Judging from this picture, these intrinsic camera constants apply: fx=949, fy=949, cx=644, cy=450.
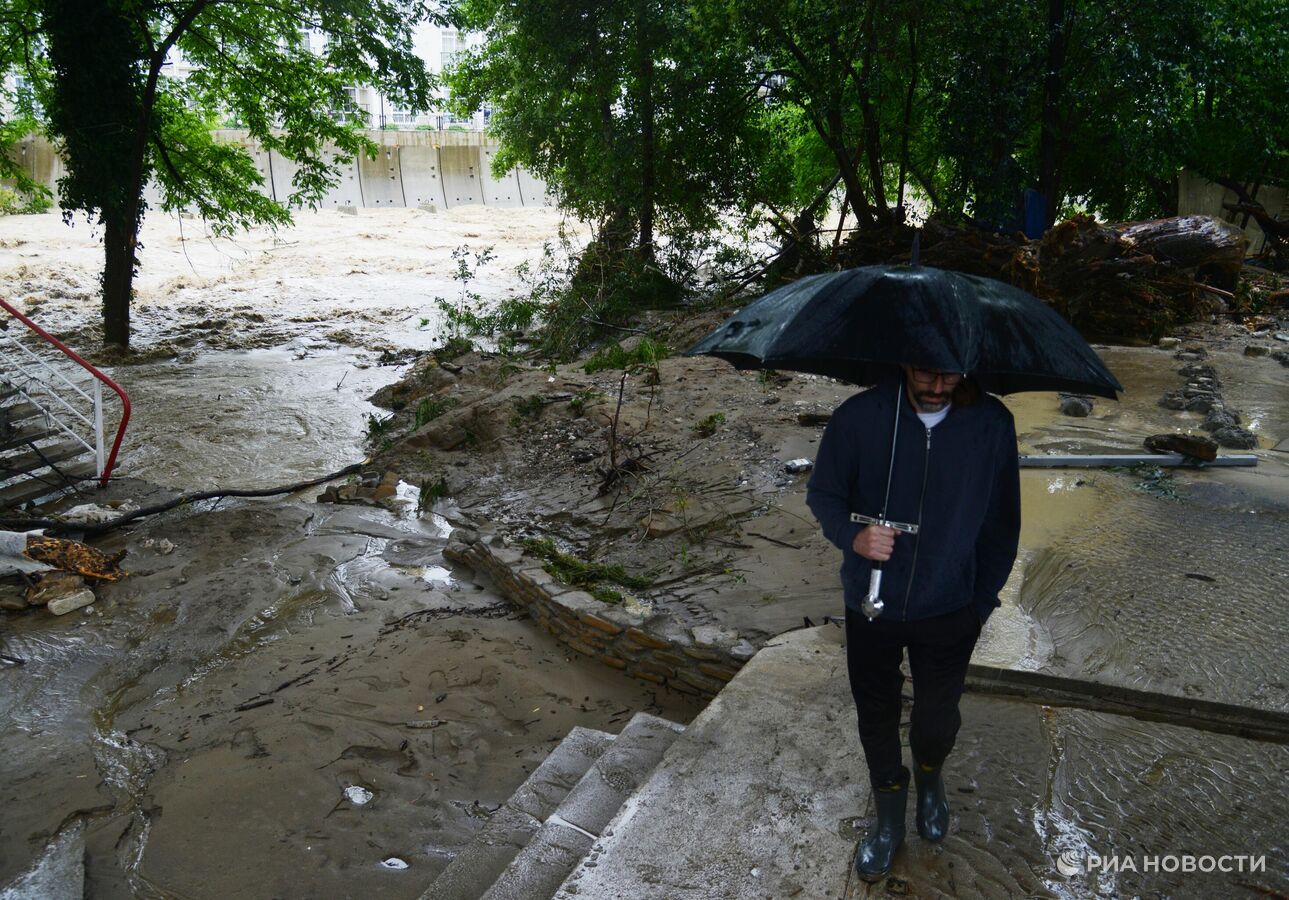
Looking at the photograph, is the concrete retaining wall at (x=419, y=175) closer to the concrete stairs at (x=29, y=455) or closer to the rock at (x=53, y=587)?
the concrete stairs at (x=29, y=455)

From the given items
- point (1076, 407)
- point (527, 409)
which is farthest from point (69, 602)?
point (1076, 407)

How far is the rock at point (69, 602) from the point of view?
260 inches

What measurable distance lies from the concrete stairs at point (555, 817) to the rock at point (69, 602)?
4.25 m

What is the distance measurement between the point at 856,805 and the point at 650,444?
5577 millimetres

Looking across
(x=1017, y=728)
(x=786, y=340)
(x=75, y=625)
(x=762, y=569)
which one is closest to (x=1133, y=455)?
(x=762, y=569)

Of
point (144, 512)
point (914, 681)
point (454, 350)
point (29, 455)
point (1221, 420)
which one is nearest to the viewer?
point (914, 681)

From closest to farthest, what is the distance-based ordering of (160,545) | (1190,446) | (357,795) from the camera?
(357,795)
(1190,446)
(160,545)

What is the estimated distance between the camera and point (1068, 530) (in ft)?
17.6

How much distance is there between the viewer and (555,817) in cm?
355

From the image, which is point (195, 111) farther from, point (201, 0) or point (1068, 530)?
point (1068, 530)

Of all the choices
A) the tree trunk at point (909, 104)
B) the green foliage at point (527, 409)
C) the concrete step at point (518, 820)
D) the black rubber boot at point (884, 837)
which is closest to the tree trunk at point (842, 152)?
the tree trunk at point (909, 104)

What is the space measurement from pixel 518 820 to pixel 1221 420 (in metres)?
6.20

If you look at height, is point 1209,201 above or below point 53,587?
above

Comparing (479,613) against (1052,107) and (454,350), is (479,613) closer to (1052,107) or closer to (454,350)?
(454,350)
